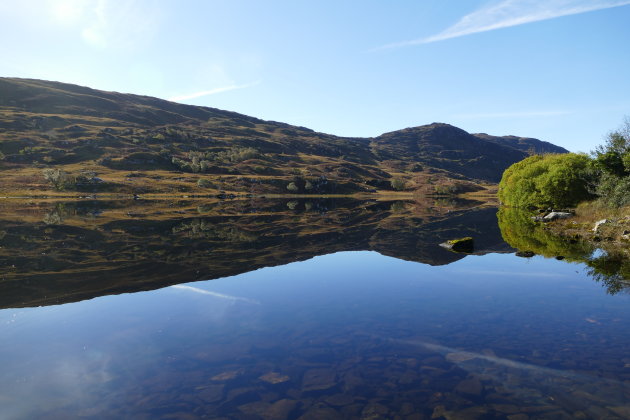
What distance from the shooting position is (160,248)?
39.1 meters

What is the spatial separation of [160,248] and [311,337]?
27.8m

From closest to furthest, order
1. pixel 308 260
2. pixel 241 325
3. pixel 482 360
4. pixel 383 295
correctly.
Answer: pixel 482 360 < pixel 241 325 < pixel 383 295 < pixel 308 260

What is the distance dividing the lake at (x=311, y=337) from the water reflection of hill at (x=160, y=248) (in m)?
0.33

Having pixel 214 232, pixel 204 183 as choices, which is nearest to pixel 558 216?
pixel 214 232

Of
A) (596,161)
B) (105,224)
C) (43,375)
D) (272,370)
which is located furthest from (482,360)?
(105,224)

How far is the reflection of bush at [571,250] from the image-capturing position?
26.2 metres

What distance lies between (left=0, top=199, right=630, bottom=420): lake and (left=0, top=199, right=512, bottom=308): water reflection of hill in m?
0.33

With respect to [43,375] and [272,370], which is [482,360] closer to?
[272,370]

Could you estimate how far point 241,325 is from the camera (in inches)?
727

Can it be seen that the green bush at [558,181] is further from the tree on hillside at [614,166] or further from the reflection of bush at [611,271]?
the reflection of bush at [611,271]

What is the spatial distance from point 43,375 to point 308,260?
23773mm

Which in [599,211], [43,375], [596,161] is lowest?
[43,375]

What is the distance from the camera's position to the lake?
11664 millimetres

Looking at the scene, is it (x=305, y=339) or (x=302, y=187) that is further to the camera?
(x=302, y=187)
